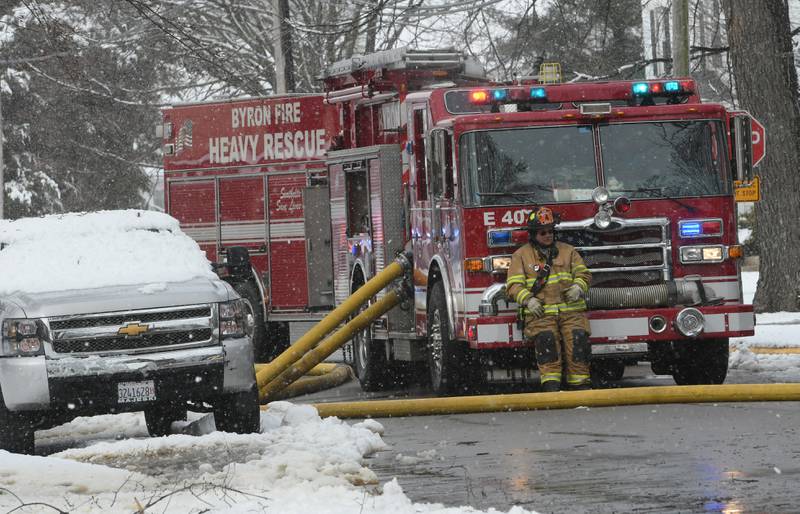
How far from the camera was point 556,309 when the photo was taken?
507 inches

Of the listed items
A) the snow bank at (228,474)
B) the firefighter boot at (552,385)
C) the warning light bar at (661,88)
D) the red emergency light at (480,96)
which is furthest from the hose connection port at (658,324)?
the snow bank at (228,474)

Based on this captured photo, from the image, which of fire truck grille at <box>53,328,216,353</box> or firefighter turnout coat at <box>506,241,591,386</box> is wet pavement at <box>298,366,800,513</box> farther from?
fire truck grille at <box>53,328,216,353</box>

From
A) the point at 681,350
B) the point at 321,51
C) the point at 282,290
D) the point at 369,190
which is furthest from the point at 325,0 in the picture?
the point at 681,350

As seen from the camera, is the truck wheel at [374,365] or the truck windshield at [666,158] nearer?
the truck windshield at [666,158]

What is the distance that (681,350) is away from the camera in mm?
14141

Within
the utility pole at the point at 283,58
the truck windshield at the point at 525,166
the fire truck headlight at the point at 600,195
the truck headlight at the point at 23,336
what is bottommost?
the truck headlight at the point at 23,336

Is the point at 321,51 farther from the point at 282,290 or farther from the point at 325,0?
the point at 282,290

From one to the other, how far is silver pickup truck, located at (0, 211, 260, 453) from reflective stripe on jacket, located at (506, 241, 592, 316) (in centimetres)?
242

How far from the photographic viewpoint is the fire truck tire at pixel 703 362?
13.8m

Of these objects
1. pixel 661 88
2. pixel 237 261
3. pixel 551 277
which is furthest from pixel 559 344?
pixel 237 261

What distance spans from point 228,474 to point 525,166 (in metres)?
5.38

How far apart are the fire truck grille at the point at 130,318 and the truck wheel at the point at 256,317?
965cm

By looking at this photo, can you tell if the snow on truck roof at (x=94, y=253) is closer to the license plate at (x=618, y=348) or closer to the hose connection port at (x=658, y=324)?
the license plate at (x=618, y=348)

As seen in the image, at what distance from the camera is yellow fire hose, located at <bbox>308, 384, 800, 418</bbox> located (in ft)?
38.9
